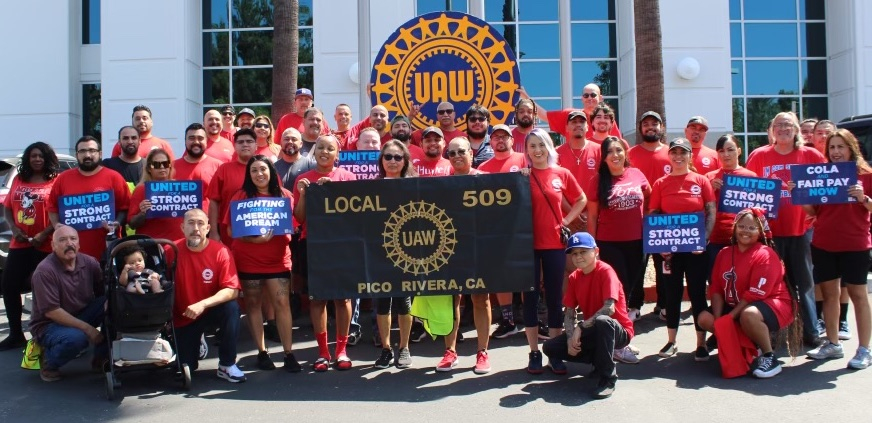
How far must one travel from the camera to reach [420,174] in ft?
24.8

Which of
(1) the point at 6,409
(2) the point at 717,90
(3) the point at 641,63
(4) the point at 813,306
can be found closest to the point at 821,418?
(4) the point at 813,306

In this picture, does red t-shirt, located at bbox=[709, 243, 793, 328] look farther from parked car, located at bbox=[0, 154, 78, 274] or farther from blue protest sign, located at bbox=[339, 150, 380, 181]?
parked car, located at bbox=[0, 154, 78, 274]

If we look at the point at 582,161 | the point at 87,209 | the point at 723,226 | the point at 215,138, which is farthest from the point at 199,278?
the point at 723,226

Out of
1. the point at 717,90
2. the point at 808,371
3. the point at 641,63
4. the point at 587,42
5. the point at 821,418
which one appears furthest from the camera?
the point at 587,42

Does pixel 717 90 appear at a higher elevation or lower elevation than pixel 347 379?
higher

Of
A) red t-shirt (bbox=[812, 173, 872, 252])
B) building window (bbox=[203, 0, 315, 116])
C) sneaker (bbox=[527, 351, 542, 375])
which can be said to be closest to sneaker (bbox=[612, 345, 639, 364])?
sneaker (bbox=[527, 351, 542, 375])

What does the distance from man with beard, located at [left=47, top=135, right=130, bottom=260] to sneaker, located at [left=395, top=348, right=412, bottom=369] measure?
9.13ft

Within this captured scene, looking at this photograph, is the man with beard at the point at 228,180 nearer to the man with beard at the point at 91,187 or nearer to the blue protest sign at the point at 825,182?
the man with beard at the point at 91,187

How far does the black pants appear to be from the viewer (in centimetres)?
601

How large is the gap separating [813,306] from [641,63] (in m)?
4.91

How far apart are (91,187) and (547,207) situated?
13.4ft

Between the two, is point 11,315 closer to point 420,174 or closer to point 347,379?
point 347,379

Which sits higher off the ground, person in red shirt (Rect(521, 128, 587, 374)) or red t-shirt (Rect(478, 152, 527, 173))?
red t-shirt (Rect(478, 152, 527, 173))

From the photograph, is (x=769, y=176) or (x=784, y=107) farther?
(x=784, y=107)
